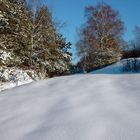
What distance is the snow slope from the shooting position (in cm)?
271

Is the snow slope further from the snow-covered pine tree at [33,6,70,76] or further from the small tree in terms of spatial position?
the small tree

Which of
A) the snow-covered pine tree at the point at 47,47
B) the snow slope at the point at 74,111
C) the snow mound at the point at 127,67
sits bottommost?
the snow slope at the point at 74,111

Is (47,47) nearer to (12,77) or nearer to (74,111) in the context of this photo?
(12,77)

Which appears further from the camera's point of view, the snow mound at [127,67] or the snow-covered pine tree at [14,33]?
the snow-covered pine tree at [14,33]

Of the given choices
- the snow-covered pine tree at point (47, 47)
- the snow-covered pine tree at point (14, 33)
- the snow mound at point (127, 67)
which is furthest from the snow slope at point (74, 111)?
the snow-covered pine tree at point (47, 47)

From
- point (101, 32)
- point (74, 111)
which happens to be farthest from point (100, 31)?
point (74, 111)

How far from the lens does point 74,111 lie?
10.4 feet

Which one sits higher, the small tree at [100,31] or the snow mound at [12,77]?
the small tree at [100,31]

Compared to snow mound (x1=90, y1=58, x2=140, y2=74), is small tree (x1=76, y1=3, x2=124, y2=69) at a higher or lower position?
higher

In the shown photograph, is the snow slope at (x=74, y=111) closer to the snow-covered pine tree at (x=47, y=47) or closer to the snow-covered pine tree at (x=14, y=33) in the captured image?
the snow-covered pine tree at (x=14, y=33)

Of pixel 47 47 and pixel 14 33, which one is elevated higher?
pixel 14 33

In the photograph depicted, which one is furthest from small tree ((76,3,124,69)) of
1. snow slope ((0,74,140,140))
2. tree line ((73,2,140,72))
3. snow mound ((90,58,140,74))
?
snow slope ((0,74,140,140))

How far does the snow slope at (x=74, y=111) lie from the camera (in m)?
2.71

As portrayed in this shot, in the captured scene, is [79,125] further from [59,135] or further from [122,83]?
[122,83]
